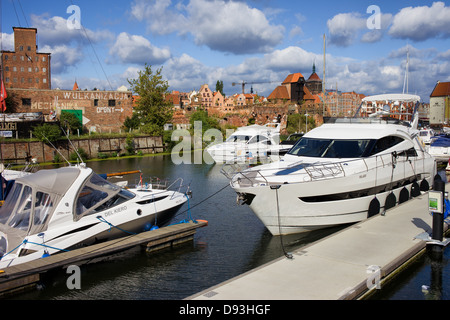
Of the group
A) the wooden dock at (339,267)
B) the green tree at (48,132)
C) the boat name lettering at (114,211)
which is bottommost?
the wooden dock at (339,267)

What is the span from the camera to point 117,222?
11.9 meters

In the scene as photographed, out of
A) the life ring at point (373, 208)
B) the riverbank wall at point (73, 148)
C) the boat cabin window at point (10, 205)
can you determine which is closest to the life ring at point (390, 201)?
the life ring at point (373, 208)

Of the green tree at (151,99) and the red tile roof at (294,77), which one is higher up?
the red tile roof at (294,77)

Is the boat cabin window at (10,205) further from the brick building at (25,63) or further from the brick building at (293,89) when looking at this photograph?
the brick building at (293,89)

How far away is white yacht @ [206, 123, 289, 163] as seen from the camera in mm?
33438

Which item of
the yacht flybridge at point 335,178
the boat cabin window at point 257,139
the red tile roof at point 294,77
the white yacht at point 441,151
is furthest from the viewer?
the red tile roof at point 294,77

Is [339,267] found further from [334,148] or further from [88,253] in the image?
[334,148]

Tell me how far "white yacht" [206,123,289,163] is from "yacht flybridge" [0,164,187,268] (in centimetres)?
2083

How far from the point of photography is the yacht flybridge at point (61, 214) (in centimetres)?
1018

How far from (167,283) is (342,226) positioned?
6783mm

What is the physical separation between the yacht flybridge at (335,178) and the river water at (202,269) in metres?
0.81

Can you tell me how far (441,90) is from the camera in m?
125

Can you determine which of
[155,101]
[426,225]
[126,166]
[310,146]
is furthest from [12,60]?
[426,225]
